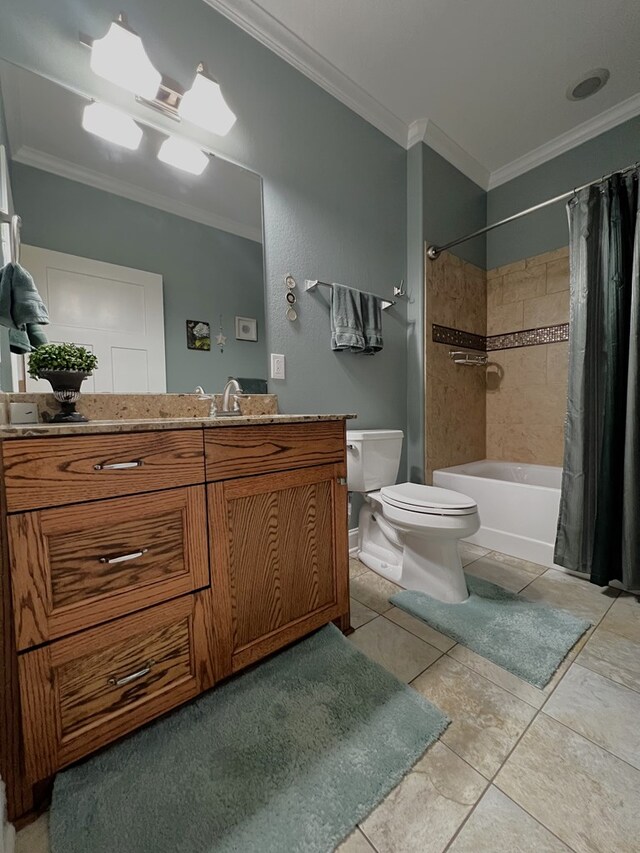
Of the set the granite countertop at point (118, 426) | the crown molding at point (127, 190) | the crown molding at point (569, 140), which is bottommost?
the granite countertop at point (118, 426)

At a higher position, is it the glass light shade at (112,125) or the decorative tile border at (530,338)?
the glass light shade at (112,125)

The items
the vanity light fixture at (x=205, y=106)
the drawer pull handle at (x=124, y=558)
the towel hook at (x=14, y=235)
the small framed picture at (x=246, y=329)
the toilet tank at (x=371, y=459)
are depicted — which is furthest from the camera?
the toilet tank at (x=371, y=459)

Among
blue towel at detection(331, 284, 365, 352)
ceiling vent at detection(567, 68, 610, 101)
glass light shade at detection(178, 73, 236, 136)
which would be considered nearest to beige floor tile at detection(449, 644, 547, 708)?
blue towel at detection(331, 284, 365, 352)

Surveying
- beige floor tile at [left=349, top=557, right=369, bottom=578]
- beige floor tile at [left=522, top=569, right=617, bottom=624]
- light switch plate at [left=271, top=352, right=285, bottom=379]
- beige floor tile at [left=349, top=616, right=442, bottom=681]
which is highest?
light switch plate at [left=271, top=352, right=285, bottom=379]

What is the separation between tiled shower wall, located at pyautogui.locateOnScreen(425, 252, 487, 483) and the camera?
7.46ft

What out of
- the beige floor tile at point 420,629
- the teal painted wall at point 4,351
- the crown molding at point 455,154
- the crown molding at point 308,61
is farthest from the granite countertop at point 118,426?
the crown molding at point 455,154

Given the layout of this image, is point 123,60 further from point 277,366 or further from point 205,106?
point 277,366

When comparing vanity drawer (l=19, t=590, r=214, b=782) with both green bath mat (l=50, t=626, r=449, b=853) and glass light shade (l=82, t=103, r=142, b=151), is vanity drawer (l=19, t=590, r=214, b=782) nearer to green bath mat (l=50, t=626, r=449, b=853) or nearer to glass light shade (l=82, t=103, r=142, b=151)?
green bath mat (l=50, t=626, r=449, b=853)

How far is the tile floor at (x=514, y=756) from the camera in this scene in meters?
0.68

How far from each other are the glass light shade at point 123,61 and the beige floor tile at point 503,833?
235 cm

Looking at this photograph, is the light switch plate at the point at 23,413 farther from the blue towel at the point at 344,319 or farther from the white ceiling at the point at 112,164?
the blue towel at the point at 344,319

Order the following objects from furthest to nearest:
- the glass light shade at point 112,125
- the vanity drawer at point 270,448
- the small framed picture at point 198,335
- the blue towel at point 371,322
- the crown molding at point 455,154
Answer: the crown molding at point 455,154
the blue towel at point 371,322
the small framed picture at point 198,335
the glass light shade at point 112,125
the vanity drawer at point 270,448

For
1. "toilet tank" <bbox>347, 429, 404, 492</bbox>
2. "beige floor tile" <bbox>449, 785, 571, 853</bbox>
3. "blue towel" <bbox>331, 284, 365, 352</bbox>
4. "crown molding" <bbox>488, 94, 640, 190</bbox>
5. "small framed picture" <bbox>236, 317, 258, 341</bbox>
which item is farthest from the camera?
"crown molding" <bbox>488, 94, 640, 190</bbox>

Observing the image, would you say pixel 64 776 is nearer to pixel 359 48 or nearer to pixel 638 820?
pixel 638 820
